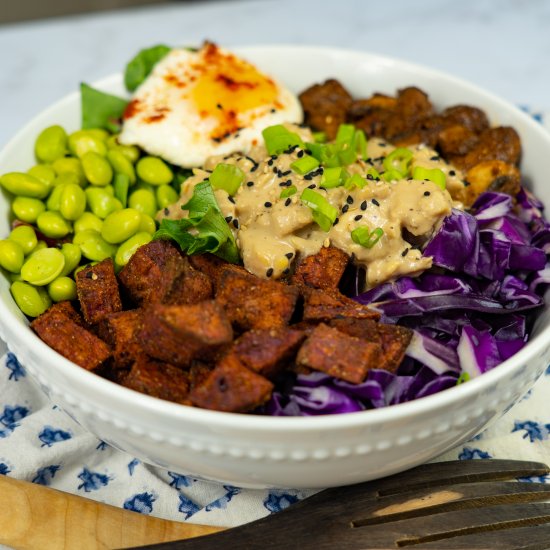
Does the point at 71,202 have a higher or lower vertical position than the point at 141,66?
lower

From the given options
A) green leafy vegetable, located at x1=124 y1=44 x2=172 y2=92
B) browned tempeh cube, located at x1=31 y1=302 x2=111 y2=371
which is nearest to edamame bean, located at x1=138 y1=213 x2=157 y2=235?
browned tempeh cube, located at x1=31 y1=302 x2=111 y2=371

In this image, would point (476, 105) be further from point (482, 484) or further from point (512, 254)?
point (482, 484)

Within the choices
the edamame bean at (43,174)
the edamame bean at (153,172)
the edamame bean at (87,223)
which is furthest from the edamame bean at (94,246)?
Result: the edamame bean at (153,172)

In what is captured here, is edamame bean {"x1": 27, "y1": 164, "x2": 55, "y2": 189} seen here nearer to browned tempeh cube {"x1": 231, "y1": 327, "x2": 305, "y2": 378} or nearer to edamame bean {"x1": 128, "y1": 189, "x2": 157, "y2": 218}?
edamame bean {"x1": 128, "y1": 189, "x2": 157, "y2": 218}

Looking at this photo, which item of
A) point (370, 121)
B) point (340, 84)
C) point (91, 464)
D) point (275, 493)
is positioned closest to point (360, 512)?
point (275, 493)

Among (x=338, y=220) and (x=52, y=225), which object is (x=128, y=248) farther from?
(x=338, y=220)

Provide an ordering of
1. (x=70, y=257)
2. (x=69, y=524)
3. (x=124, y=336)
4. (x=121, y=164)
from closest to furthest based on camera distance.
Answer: (x=69, y=524)
(x=124, y=336)
(x=70, y=257)
(x=121, y=164)

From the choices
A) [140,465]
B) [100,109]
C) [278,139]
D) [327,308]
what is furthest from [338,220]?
[100,109]
